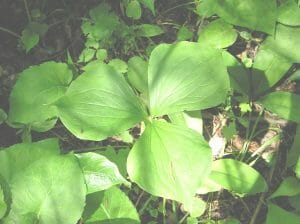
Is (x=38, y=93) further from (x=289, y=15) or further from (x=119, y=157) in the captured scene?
(x=289, y=15)

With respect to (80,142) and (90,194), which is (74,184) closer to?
(90,194)

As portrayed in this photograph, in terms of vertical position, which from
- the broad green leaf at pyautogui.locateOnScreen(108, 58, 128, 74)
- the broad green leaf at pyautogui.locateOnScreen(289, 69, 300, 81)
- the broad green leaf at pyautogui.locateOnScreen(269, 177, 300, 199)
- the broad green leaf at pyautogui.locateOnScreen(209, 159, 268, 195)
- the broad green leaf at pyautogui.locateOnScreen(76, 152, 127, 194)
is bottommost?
the broad green leaf at pyautogui.locateOnScreen(269, 177, 300, 199)

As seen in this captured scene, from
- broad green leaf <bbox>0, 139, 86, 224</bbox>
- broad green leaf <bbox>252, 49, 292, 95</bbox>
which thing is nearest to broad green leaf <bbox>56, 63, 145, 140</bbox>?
broad green leaf <bbox>0, 139, 86, 224</bbox>

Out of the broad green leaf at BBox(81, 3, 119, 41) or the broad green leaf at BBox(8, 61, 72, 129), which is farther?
the broad green leaf at BBox(81, 3, 119, 41)

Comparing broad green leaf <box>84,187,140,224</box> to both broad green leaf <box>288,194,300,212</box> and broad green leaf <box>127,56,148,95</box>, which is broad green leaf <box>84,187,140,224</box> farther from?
broad green leaf <box>288,194,300,212</box>

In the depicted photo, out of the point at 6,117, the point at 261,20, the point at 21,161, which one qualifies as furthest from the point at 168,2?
the point at 21,161
